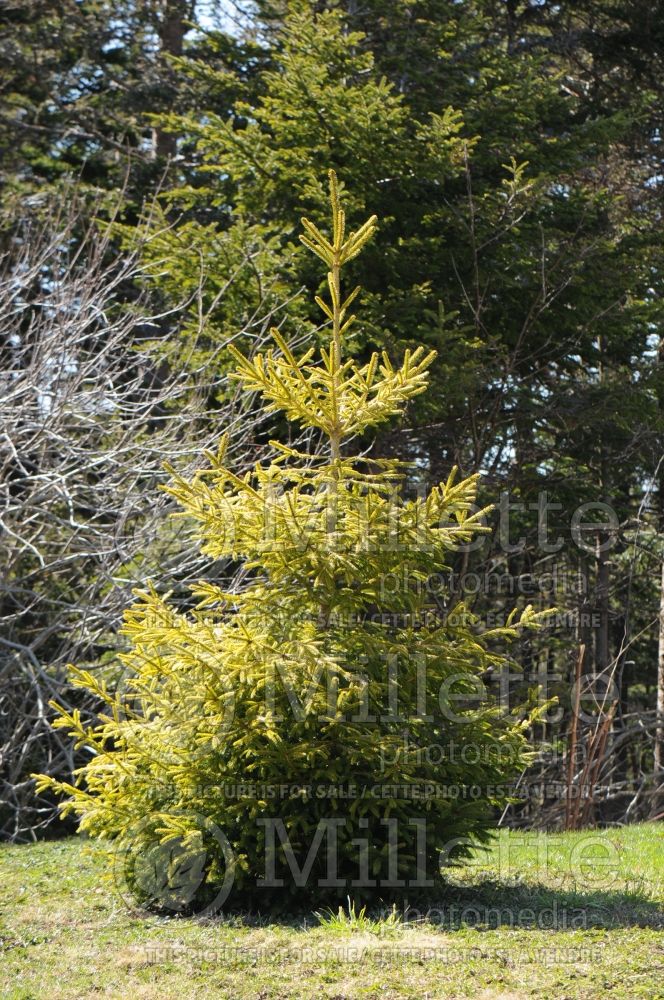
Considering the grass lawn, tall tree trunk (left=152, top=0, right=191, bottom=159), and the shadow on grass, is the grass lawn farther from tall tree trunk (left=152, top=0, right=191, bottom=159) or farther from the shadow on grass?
tall tree trunk (left=152, top=0, right=191, bottom=159)

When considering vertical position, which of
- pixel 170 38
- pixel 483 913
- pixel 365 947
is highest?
pixel 170 38

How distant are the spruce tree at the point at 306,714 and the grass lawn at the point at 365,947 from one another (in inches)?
12.2

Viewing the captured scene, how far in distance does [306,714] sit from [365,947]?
1.16m

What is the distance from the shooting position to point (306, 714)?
5406 mm

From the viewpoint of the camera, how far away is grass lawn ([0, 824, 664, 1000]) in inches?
168

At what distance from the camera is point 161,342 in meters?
10.5

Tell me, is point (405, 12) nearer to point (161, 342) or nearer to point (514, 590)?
point (161, 342)

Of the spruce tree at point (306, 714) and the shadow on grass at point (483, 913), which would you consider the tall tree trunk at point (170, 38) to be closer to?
the spruce tree at point (306, 714)

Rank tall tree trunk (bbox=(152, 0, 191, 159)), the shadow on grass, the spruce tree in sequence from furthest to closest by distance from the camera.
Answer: tall tree trunk (bbox=(152, 0, 191, 159))
the spruce tree
the shadow on grass

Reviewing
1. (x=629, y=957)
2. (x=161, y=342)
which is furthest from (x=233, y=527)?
(x=161, y=342)

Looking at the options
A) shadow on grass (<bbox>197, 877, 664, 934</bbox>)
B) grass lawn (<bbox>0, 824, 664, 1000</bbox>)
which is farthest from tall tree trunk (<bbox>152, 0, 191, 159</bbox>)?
shadow on grass (<bbox>197, 877, 664, 934</bbox>)

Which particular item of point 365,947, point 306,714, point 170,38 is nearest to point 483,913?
point 365,947

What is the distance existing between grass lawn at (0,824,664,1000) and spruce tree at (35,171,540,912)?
0.31 m

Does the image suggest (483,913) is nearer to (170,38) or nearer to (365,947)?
(365,947)
